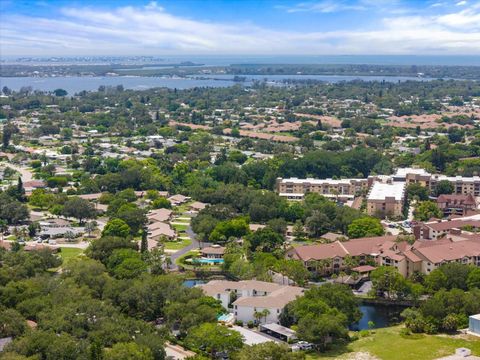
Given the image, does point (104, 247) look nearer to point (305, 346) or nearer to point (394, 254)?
point (305, 346)

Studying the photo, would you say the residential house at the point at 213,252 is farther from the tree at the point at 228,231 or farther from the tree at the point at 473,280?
the tree at the point at 473,280

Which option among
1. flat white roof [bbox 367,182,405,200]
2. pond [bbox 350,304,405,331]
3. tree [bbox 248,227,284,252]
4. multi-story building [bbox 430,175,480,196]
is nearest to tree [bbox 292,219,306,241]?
tree [bbox 248,227,284,252]

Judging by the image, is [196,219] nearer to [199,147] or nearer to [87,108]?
[199,147]

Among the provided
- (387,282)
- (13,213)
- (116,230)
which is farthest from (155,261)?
(13,213)

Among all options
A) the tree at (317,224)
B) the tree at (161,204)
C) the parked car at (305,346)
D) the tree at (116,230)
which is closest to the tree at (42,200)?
the tree at (161,204)

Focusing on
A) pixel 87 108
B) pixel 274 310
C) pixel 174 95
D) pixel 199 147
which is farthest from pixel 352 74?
pixel 274 310

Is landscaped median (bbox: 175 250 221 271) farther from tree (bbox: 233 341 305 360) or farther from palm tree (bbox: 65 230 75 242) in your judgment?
tree (bbox: 233 341 305 360)
